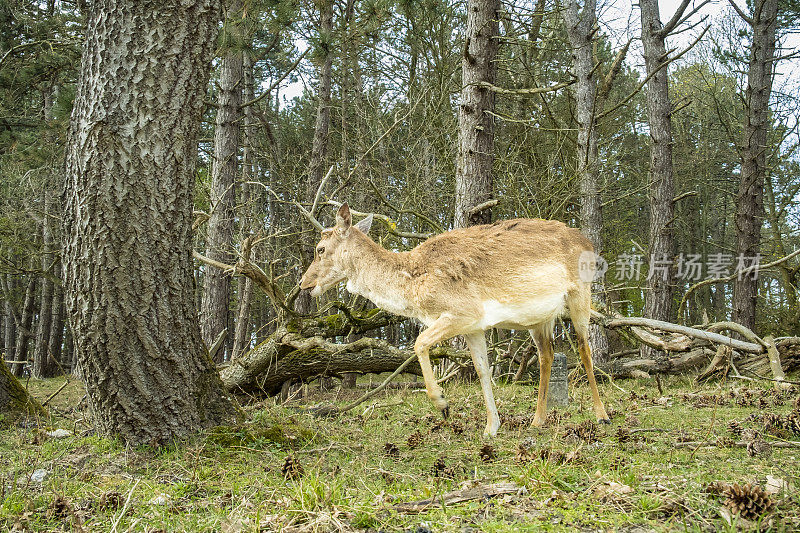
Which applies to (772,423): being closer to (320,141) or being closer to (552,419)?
(552,419)

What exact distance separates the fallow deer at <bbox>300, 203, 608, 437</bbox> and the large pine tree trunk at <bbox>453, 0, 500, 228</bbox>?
2.52 m

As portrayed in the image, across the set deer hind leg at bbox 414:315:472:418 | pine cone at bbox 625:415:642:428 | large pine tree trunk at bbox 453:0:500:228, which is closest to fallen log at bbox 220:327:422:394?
large pine tree trunk at bbox 453:0:500:228

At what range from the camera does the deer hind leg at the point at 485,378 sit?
214 inches

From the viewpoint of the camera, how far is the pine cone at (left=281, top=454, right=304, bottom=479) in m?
3.78

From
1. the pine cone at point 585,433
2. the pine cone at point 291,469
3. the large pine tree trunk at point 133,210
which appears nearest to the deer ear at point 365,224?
the large pine tree trunk at point 133,210

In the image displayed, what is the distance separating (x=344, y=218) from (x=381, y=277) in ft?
2.46

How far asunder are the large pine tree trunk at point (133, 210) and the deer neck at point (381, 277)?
1.91 meters

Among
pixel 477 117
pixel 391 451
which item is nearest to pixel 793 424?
pixel 391 451

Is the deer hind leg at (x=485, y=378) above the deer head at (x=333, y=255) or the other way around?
the other way around

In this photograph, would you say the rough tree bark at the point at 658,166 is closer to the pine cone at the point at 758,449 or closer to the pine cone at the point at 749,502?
the pine cone at the point at 758,449

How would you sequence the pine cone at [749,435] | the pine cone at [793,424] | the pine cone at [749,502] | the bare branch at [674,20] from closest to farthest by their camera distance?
the pine cone at [749,502] < the pine cone at [749,435] < the pine cone at [793,424] < the bare branch at [674,20]

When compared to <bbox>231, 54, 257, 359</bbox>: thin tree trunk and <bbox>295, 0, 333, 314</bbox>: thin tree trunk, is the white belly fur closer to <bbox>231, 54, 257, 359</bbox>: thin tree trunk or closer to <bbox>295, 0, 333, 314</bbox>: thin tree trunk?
<bbox>231, 54, 257, 359</bbox>: thin tree trunk

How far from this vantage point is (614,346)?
871 inches

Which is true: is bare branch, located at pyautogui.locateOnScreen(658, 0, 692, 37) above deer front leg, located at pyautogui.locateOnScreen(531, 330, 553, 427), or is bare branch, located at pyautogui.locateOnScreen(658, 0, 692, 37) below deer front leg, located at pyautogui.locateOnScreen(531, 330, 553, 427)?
above
